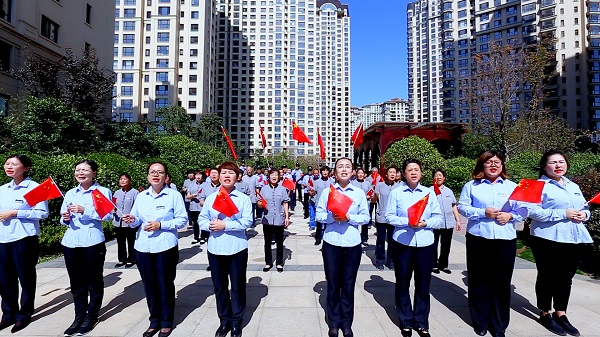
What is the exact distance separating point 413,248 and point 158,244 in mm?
2730

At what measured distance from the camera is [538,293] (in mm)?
4156

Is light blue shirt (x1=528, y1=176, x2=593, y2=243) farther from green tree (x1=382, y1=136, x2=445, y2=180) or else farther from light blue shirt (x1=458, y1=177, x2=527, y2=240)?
green tree (x1=382, y1=136, x2=445, y2=180)

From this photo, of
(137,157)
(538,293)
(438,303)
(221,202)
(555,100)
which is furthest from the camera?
(555,100)

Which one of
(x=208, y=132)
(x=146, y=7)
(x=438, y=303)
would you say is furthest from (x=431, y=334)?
(x=146, y=7)

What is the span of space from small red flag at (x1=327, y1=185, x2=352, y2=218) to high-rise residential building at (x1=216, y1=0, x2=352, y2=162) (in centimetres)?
8747

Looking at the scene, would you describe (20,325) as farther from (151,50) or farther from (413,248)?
(151,50)

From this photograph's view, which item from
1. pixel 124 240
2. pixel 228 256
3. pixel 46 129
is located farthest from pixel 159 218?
pixel 46 129

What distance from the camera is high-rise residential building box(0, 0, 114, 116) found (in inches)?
744

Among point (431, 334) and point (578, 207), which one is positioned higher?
point (578, 207)

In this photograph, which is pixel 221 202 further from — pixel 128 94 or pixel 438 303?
pixel 128 94

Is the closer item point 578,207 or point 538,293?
point 578,207

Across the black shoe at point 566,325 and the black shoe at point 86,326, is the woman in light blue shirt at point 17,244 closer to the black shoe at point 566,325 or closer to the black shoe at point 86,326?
the black shoe at point 86,326

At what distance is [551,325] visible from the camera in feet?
12.9

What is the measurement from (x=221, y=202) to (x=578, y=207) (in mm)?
3901
